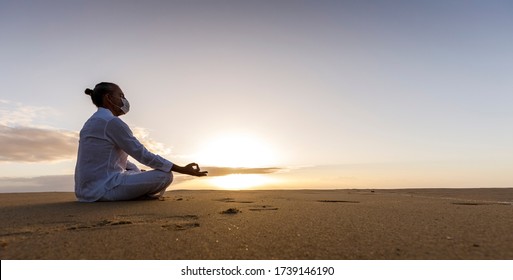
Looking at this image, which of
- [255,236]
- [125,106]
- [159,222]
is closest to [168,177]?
[125,106]

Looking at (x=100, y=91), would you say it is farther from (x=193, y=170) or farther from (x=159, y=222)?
(x=159, y=222)

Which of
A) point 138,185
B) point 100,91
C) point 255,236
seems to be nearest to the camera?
point 255,236

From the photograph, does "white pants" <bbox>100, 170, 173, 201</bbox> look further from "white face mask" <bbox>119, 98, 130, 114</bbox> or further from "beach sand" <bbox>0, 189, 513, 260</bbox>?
"beach sand" <bbox>0, 189, 513, 260</bbox>

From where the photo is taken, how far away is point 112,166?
4523 mm

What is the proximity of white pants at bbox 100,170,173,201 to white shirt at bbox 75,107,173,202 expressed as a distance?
0.05 m

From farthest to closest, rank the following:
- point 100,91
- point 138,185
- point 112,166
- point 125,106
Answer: point 125,106
point 100,91
point 112,166
point 138,185

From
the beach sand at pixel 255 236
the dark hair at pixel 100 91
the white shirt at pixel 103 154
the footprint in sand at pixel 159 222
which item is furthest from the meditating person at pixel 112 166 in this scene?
the footprint in sand at pixel 159 222

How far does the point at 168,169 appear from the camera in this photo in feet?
14.7

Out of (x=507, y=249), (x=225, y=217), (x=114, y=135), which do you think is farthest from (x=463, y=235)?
(x=114, y=135)

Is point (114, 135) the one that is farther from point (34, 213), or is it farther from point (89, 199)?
point (34, 213)

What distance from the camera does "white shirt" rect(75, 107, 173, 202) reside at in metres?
4.39

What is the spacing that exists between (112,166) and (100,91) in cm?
95
